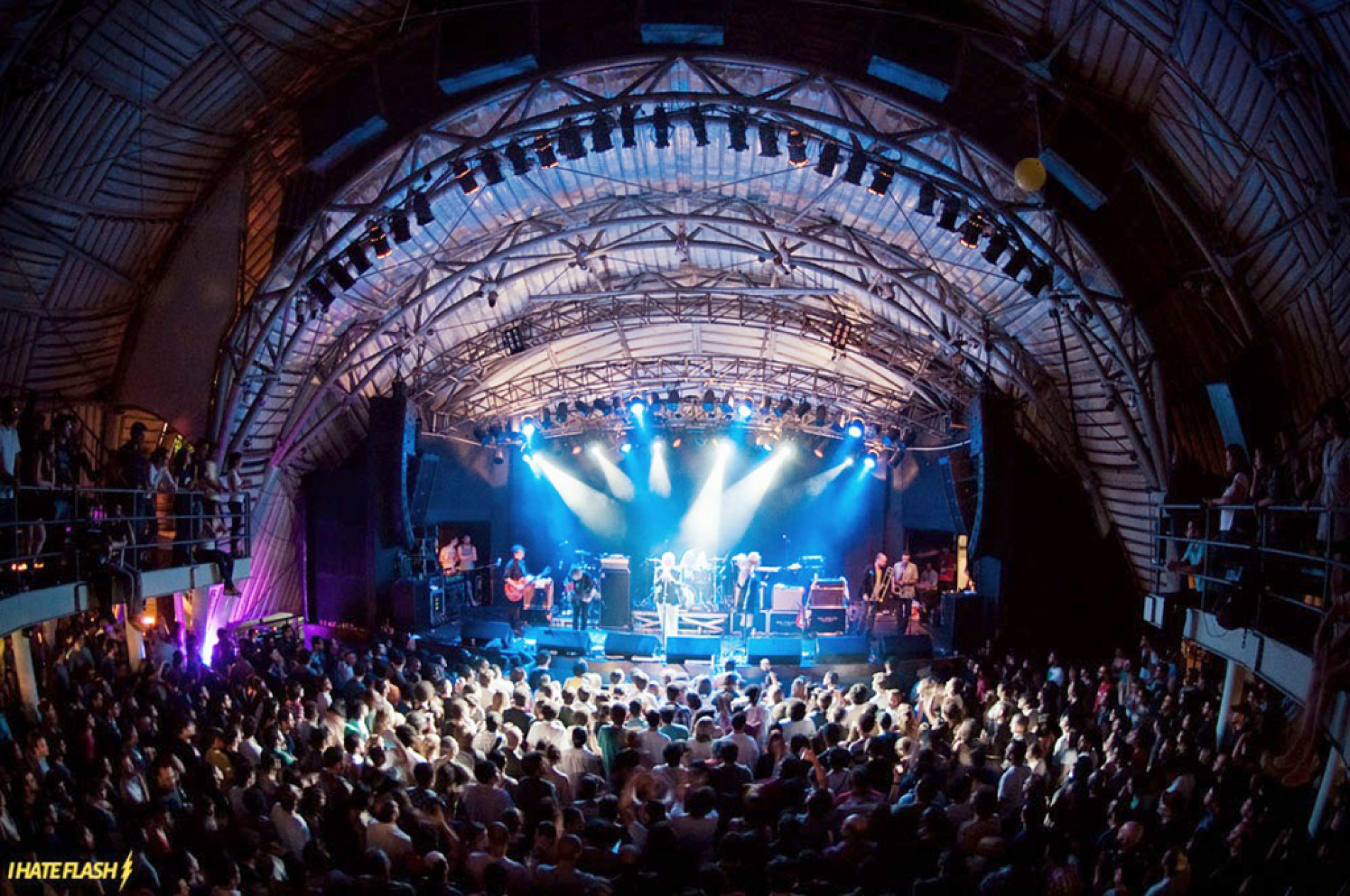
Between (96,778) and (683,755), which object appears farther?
(683,755)

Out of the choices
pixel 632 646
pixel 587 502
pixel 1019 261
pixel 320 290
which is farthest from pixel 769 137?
pixel 587 502

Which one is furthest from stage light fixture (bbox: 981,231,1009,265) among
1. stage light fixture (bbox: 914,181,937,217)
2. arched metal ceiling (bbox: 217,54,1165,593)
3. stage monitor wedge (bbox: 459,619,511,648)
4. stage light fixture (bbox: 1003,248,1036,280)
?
stage monitor wedge (bbox: 459,619,511,648)

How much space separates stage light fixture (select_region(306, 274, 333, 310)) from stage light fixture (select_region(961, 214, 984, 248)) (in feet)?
26.7

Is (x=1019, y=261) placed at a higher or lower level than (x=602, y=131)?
lower

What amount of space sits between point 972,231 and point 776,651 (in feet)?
24.9

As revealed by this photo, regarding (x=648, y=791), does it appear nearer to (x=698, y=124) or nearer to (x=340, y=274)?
(x=698, y=124)

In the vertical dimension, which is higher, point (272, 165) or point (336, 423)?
point (272, 165)

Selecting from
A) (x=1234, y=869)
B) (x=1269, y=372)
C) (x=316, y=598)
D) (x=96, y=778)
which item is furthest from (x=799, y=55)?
(x=316, y=598)

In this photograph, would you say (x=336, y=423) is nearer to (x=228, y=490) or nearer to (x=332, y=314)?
(x=332, y=314)

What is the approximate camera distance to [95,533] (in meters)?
9.07

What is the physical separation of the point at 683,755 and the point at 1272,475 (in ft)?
17.5

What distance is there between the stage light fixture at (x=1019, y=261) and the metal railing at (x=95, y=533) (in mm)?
9943

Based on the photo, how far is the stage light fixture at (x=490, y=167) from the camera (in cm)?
1102

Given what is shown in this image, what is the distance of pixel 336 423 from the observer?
1850cm
